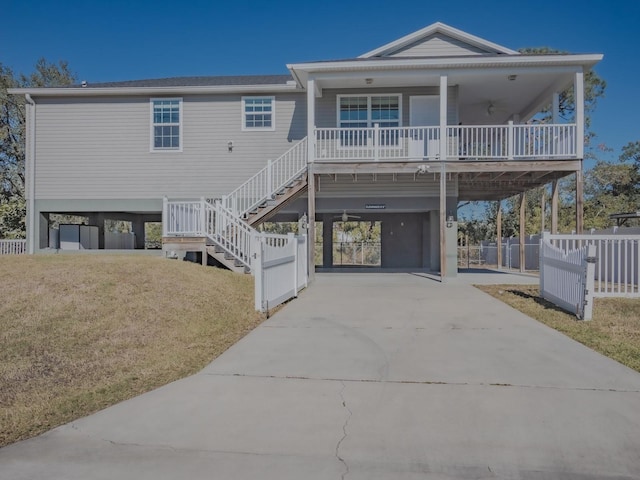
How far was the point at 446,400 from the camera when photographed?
13.6 feet

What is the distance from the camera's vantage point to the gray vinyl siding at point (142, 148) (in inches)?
636

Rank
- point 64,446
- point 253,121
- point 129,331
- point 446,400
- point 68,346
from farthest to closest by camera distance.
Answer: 1. point 253,121
2. point 129,331
3. point 68,346
4. point 446,400
5. point 64,446

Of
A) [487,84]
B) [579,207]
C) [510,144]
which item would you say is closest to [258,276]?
[510,144]

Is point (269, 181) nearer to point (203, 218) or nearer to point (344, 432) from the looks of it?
point (203, 218)

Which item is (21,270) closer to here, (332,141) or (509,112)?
(332,141)

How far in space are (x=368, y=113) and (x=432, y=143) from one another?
2.47 meters

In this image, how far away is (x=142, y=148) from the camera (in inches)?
645

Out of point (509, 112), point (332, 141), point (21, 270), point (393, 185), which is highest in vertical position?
point (509, 112)

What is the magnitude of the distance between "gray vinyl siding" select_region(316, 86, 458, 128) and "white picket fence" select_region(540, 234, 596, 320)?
6563 mm

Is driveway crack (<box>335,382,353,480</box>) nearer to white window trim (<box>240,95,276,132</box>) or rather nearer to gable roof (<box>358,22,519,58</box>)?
gable roof (<box>358,22,519,58</box>)


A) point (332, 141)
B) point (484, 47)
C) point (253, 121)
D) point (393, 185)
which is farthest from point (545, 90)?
point (253, 121)

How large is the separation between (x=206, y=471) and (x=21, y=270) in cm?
792

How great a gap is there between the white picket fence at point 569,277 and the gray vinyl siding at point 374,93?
6.56 meters

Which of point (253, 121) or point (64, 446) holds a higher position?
point (253, 121)
